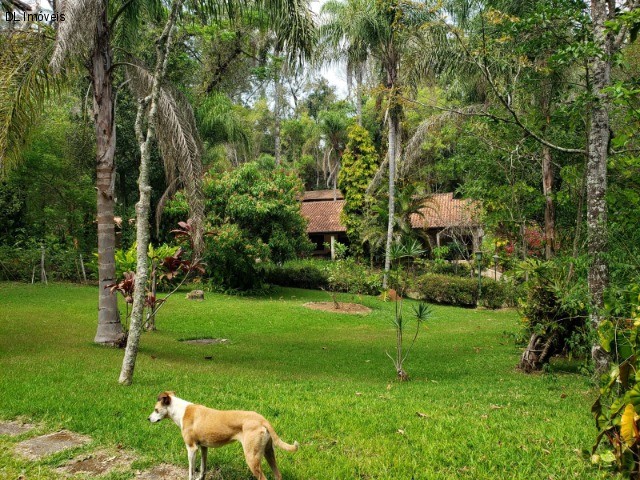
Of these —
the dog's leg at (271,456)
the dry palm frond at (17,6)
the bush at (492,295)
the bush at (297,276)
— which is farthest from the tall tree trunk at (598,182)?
the bush at (297,276)

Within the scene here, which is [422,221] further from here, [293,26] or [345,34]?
[293,26]

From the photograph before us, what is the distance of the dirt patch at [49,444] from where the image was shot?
172 inches

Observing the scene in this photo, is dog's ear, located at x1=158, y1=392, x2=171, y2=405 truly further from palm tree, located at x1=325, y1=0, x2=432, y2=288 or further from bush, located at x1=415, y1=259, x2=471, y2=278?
bush, located at x1=415, y1=259, x2=471, y2=278

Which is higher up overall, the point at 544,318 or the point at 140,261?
the point at 140,261

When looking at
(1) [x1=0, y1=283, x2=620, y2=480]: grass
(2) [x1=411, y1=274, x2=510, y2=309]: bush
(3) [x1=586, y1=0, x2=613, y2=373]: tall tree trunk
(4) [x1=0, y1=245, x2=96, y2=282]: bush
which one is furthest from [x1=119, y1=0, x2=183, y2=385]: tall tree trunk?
(2) [x1=411, y1=274, x2=510, y2=309]: bush

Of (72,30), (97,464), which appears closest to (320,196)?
(72,30)

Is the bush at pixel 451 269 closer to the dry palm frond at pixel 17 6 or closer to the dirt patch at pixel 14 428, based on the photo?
the dry palm frond at pixel 17 6

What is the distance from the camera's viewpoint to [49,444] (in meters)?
4.56

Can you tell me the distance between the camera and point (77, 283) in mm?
20578

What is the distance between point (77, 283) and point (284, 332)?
10866mm

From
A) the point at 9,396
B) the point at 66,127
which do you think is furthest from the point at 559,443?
the point at 66,127

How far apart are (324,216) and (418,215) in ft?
25.1

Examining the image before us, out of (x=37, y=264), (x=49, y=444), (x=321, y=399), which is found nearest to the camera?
(x=49, y=444)

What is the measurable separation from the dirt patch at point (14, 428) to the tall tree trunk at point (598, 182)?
6.52 meters
